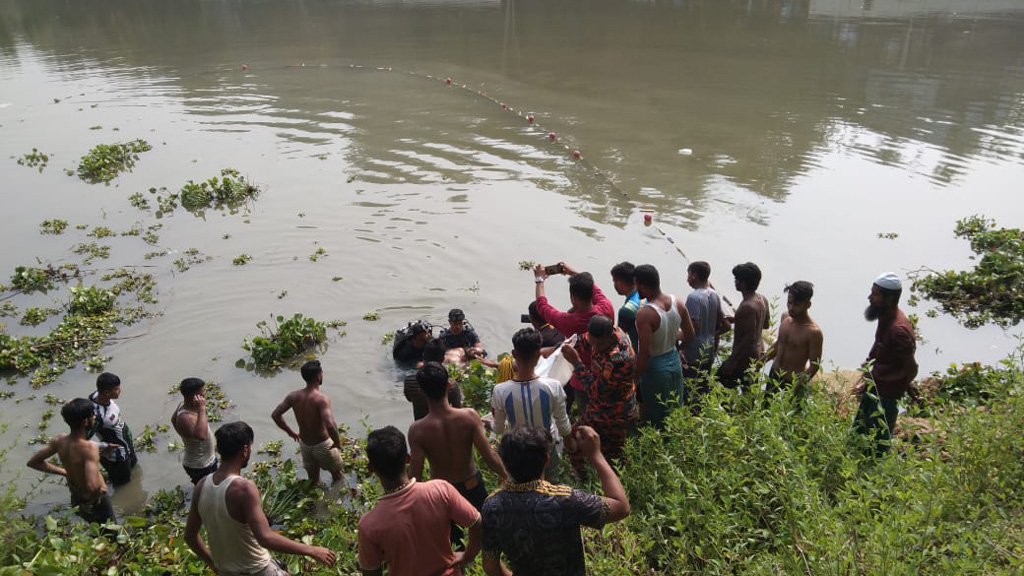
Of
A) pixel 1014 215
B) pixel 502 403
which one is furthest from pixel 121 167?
pixel 1014 215

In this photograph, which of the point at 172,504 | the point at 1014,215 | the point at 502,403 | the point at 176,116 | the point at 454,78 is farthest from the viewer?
the point at 454,78

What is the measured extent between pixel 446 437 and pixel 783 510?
7.24ft

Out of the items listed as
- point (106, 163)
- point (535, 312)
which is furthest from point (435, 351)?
point (106, 163)

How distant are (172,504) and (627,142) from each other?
41.6ft

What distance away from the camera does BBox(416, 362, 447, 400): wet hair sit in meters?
4.22

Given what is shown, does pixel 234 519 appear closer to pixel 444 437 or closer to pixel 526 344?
pixel 444 437

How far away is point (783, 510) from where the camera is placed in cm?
421

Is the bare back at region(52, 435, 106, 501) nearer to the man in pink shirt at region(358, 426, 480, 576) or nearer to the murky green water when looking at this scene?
the murky green water

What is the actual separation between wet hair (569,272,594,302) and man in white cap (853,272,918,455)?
7.26ft

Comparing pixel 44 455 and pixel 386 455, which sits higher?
pixel 386 455

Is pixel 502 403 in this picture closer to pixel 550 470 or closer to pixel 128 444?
pixel 550 470

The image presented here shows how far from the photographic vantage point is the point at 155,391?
318 inches

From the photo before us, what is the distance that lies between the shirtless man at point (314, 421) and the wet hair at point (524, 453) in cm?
298

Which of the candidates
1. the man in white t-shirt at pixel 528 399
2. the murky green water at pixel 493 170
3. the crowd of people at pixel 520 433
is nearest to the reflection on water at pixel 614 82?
the murky green water at pixel 493 170
